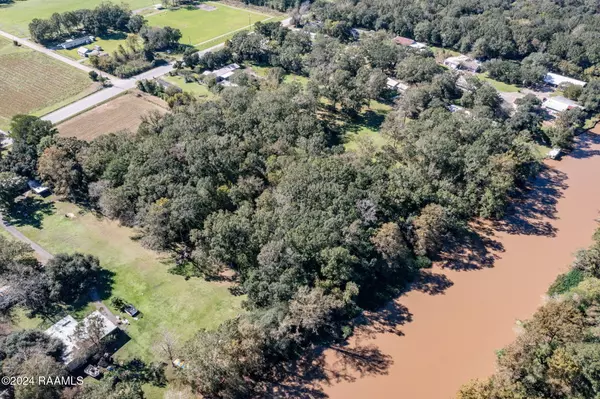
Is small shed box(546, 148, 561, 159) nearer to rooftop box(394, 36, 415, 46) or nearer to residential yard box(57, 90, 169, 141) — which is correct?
rooftop box(394, 36, 415, 46)

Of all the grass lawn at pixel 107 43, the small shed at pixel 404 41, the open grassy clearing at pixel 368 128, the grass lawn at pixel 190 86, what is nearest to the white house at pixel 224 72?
the grass lawn at pixel 190 86

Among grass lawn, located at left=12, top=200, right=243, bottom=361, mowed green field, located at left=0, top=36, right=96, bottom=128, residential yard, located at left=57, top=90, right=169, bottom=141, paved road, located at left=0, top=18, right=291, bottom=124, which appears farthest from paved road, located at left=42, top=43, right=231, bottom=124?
grass lawn, located at left=12, top=200, right=243, bottom=361

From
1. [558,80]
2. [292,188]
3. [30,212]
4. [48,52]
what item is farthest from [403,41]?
[30,212]

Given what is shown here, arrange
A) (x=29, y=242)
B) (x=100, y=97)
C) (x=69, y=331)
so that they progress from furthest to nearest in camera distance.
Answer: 1. (x=100, y=97)
2. (x=29, y=242)
3. (x=69, y=331)

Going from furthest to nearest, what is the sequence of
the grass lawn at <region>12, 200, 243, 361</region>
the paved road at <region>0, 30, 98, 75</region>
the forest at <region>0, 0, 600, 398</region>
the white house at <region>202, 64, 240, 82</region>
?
the paved road at <region>0, 30, 98, 75</region> < the white house at <region>202, 64, 240, 82</region> < the grass lawn at <region>12, 200, 243, 361</region> < the forest at <region>0, 0, 600, 398</region>

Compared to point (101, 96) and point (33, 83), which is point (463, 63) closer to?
point (101, 96)

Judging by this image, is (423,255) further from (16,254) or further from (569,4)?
(569,4)
